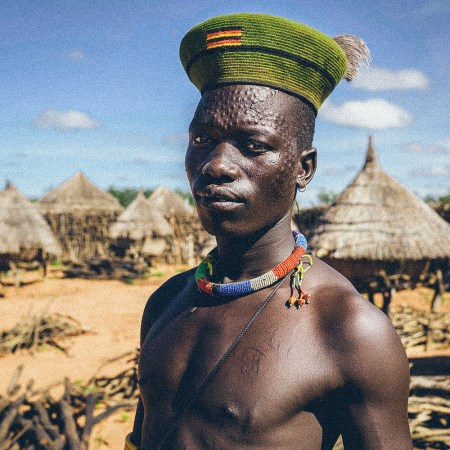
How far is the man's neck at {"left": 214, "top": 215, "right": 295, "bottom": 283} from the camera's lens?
1.54 meters

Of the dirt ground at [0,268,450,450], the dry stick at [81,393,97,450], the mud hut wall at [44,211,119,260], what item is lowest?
the dirt ground at [0,268,450,450]

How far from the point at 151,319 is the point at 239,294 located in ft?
1.53

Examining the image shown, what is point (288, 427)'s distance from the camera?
134 cm

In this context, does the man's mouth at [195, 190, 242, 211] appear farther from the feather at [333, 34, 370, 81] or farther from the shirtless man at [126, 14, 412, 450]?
the feather at [333, 34, 370, 81]

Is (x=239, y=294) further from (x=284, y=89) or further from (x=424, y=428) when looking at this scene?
(x=424, y=428)

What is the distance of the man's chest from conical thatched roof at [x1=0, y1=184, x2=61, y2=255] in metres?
13.3

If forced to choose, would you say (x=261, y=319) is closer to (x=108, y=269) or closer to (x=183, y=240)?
(x=108, y=269)

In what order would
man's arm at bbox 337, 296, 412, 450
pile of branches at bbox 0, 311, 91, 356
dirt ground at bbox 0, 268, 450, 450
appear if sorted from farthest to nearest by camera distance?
pile of branches at bbox 0, 311, 91, 356, dirt ground at bbox 0, 268, 450, 450, man's arm at bbox 337, 296, 412, 450

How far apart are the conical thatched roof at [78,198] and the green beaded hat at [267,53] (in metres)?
19.9

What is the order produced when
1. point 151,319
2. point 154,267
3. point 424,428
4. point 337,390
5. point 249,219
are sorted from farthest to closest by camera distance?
1. point 154,267
2. point 424,428
3. point 151,319
4. point 249,219
5. point 337,390

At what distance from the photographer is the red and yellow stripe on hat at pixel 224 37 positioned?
1.44m

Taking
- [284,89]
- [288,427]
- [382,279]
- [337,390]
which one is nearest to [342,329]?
[337,390]

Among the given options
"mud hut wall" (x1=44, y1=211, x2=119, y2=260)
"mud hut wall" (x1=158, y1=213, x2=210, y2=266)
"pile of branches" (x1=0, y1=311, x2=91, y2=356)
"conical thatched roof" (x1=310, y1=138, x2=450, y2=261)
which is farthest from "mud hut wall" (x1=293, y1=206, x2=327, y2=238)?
"mud hut wall" (x1=44, y1=211, x2=119, y2=260)

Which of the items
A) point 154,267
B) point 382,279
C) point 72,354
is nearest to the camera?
point 382,279
